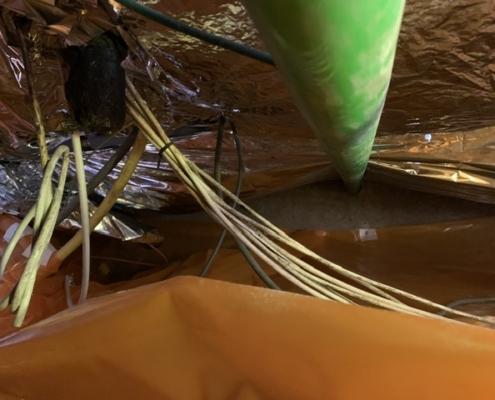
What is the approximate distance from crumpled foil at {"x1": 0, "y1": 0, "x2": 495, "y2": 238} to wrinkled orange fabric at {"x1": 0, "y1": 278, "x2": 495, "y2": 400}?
273mm

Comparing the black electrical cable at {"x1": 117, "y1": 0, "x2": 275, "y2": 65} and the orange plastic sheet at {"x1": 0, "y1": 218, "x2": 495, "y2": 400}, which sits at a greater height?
the black electrical cable at {"x1": 117, "y1": 0, "x2": 275, "y2": 65}

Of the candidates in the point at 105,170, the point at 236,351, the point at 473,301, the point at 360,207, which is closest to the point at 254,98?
the point at 105,170

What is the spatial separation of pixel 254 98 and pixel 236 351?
40cm

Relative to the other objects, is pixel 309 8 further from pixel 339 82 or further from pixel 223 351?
pixel 223 351

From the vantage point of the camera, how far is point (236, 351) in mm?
508

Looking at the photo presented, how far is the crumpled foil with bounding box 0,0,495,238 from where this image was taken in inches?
21.4

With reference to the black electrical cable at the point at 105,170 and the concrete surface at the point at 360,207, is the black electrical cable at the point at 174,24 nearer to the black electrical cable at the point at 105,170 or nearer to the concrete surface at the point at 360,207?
the black electrical cable at the point at 105,170

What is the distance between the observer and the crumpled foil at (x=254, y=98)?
544 millimetres

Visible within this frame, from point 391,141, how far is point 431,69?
34cm

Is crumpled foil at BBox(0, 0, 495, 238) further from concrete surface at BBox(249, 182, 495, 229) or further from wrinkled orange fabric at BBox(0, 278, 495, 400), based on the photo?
wrinkled orange fabric at BBox(0, 278, 495, 400)

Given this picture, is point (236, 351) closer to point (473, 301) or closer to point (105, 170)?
point (105, 170)

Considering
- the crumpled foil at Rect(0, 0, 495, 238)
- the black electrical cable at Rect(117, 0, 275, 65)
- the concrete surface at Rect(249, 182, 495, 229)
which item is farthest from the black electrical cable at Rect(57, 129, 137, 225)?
the concrete surface at Rect(249, 182, 495, 229)

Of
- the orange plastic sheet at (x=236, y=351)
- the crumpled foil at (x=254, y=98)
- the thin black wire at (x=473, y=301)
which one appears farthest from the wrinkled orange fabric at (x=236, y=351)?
the thin black wire at (x=473, y=301)

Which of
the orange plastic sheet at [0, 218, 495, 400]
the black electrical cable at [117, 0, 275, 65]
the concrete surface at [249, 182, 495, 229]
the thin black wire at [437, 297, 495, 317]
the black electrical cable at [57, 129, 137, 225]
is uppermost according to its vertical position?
the black electrical cable at [117, 0, 275, 65]
